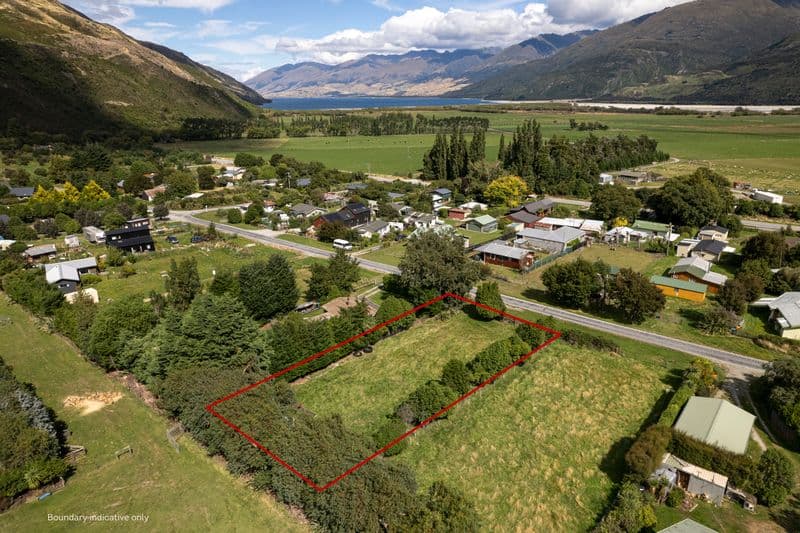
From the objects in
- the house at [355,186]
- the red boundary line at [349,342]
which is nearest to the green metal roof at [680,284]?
the red boundary line at [349,342]

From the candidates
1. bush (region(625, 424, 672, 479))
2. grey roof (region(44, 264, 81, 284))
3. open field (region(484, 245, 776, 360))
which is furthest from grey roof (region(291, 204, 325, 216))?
bush (region(625, 424, 672, 479))

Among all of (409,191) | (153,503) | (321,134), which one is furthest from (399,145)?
(153,503)

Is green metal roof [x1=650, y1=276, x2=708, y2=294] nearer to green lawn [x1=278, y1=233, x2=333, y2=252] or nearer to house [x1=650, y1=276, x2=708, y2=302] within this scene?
house [x1=650, y1=276, x2=708, y2=302]

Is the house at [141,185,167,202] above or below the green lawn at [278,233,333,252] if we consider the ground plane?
above

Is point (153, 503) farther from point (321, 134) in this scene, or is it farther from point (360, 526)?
point (321, 134)

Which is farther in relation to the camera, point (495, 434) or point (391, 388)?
point (391, 388)

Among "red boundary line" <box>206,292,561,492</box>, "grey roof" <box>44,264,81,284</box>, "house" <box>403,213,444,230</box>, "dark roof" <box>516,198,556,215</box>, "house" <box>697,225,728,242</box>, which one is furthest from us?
"dark roof" <box>516,198,556,215</box>
